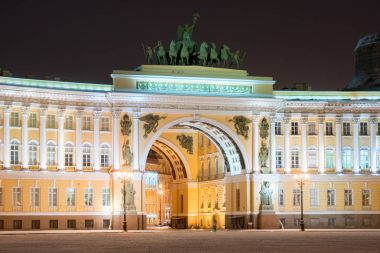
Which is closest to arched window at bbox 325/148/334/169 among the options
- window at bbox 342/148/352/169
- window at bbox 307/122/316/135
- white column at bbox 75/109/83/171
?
window at bbox 342/148/352/169

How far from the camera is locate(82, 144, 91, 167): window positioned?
3187 inches

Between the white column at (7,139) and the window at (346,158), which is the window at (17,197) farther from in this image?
the window at (346,158)

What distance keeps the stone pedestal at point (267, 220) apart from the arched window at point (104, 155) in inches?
595

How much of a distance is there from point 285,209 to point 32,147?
82.0ft

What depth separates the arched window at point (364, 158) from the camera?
8819 cm

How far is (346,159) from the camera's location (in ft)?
290

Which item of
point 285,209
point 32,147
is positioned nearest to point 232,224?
point 285,209

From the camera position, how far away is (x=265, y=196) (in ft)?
277

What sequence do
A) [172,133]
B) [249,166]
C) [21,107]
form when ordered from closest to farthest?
[21,107] < [249,166] < [172,133]

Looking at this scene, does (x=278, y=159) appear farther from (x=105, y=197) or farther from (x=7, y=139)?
(x=7, y=139)

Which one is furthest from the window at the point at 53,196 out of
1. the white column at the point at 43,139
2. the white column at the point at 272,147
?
the white column at the point at 272,147

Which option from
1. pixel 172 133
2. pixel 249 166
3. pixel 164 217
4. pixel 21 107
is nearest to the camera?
pixel 21 107

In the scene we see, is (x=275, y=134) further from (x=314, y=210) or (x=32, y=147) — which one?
(x=32, y=147)

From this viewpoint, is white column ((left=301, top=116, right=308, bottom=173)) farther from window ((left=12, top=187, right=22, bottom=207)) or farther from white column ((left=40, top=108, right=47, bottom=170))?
window ((left=12, top=187, right=22, bottom=207))
